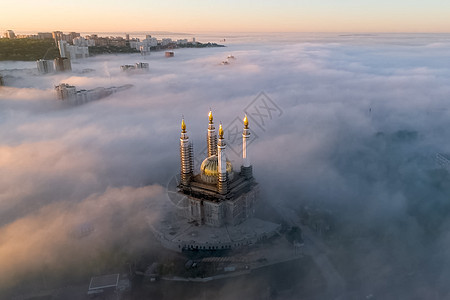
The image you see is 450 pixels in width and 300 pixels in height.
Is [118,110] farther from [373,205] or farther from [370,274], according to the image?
[370,274]

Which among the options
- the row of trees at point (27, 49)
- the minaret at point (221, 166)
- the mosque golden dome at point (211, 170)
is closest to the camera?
the minaret at point (221, 166)

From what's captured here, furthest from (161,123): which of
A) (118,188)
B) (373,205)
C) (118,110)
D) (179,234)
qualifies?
(373,205)

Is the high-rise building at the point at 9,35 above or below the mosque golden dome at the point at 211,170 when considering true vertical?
above

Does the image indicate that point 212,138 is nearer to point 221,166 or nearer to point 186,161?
point 186,161

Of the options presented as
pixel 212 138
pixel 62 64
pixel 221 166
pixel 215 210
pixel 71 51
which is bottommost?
pixel 215 210

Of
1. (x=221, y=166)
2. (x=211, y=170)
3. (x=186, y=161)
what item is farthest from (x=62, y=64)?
(x=221, y=166)

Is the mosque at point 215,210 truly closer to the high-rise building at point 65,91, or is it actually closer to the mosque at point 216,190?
the mosque at point 216,190

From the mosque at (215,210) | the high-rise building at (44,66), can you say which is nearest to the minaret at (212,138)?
the mosque at (215,210)

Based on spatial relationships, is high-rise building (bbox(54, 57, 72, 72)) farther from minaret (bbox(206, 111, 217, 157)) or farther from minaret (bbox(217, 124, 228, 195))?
minaret (bbox(217, 124, 228, 195))
